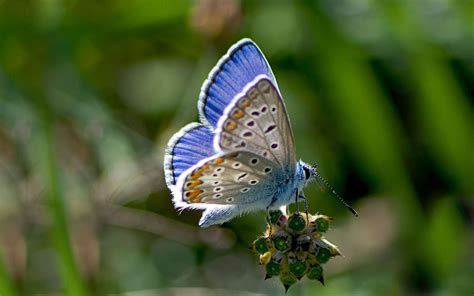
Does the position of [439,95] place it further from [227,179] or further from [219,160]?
[219,160]

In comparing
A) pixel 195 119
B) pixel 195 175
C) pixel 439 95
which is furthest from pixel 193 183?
pixel 439 95

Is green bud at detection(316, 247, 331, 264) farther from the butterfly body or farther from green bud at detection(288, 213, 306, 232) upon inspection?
the butterfly body

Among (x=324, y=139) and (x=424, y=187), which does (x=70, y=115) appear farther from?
(x=424, y=187)

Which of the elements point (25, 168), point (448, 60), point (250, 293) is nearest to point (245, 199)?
point (250, 293)

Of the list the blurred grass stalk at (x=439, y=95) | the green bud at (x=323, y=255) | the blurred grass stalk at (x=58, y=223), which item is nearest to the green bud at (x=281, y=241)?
the green bud at (x=323, y=255)

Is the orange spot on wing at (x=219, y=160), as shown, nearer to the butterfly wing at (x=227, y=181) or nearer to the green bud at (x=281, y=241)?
the butterfly wing at (x=227, y=181)
